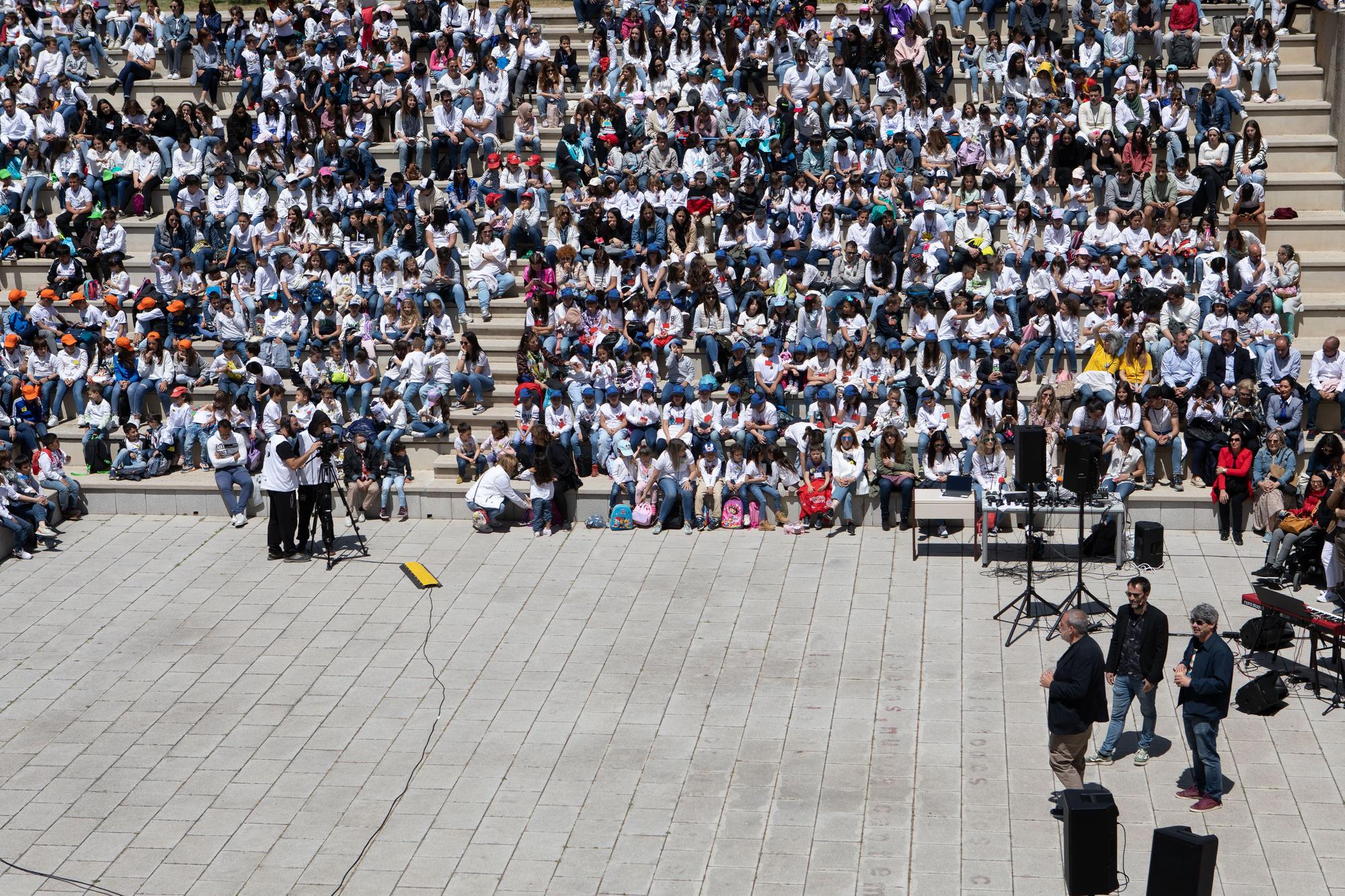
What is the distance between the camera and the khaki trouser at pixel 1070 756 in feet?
37.3

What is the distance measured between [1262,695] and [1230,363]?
7.01 m

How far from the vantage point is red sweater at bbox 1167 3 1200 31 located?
24.0m

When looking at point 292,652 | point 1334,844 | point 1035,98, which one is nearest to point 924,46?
point 1035,98

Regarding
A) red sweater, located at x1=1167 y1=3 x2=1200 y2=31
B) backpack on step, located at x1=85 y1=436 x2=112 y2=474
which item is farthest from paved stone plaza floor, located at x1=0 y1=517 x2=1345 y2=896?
red sweater, located at x1=1167 y1=3 x2=1200 y2=31

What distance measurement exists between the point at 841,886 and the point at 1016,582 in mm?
6425

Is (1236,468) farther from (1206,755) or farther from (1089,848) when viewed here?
(1089,848)

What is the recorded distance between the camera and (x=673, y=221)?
72.9ft

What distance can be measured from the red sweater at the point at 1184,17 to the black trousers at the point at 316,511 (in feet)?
48.1

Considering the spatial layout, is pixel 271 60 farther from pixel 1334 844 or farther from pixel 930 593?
pixel 1334 844

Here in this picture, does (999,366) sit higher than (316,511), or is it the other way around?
(999,366)

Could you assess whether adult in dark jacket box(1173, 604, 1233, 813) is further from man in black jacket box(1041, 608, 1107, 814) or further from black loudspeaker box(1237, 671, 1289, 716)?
black loudspeaker box(1237, 671, 1289, 716)

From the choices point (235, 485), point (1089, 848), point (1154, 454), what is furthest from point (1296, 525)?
point (235, 485)

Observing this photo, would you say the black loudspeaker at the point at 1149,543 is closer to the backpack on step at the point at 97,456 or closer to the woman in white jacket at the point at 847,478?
the woman in white jacket at the point at 847,478

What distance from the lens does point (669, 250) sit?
22344 millimetres
